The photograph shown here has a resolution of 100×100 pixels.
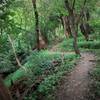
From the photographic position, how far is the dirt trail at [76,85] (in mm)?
9631

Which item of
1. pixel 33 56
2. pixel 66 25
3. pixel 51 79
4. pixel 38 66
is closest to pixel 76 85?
pixel 51 79

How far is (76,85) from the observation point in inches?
409

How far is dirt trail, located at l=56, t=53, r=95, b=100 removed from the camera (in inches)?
379

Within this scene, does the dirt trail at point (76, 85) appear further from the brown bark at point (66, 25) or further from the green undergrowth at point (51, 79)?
the brown bark at point (66, 25)

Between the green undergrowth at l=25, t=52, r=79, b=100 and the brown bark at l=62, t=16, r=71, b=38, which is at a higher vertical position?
the brown bark at l=62, t=16, r=71, b=38

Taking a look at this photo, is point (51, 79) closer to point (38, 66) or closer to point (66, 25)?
point (38, 66)

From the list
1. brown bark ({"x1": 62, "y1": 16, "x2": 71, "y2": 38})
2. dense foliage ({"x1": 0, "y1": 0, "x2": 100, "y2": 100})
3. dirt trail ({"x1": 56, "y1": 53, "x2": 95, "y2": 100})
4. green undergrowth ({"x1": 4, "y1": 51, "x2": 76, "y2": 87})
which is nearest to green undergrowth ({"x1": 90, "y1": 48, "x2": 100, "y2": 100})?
dense foliage ({"x1": 0, "y1": 0, "x2": 100, "y2": 100})

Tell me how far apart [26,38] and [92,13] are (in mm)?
12073

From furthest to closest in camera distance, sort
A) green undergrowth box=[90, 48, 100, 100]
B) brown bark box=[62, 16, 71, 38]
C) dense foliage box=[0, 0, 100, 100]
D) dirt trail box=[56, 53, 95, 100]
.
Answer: brown bark box=[62, 16, 71, 38]
dense foliage box=[0, 0, 100, 100]
dirt trail box=[56, 53, 95, 100]
green undergrowth box=[90, 48, 100, 100]

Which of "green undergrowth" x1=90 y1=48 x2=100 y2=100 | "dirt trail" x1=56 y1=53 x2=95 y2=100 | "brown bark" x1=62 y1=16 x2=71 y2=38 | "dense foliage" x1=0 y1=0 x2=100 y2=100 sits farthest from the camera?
"brown bark" x1=62 y1=16 x2=71 y2=38

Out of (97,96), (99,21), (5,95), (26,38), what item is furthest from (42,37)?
(5,95)

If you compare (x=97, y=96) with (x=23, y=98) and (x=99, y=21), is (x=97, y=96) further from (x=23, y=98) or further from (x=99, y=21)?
(x=99, y=21)

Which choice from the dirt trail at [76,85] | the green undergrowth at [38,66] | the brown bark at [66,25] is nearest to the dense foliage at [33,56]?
the green undergrowth at [38,66]

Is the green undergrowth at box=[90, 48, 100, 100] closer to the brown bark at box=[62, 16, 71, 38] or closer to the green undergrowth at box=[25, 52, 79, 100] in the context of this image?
the green undergrowth at box=[25, 52, 79, 100]
